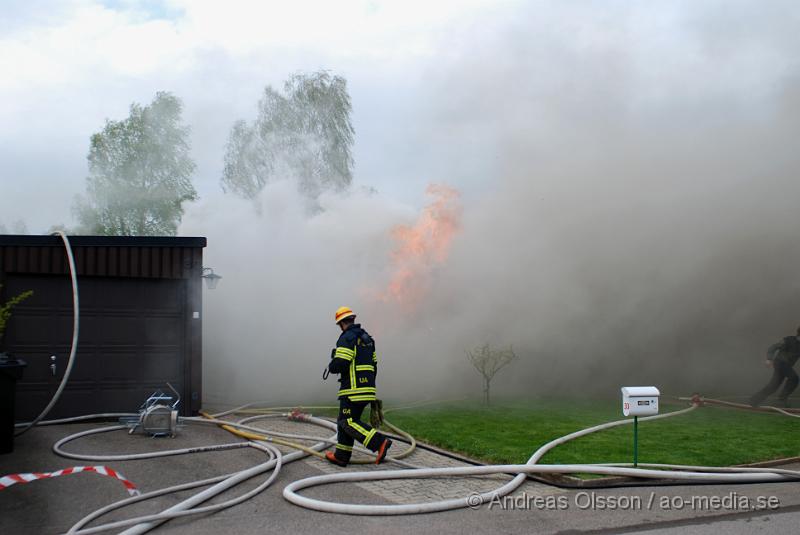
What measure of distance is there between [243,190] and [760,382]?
76.8ft

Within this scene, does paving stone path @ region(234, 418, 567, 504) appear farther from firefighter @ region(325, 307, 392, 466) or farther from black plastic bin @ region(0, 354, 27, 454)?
black plastic bin @ region(0, 354, 27, 454)

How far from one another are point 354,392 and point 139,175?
25.8 m

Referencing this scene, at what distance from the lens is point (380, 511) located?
5.77m

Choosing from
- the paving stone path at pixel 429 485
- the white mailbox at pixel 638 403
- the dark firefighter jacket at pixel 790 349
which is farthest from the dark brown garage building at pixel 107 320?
the dark firefighter jacket at pixel 790 349

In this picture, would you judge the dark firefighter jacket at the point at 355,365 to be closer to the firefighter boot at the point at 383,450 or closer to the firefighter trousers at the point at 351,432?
the firefighter trousers at the point at 351,432

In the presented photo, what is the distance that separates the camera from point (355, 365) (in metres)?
7.88

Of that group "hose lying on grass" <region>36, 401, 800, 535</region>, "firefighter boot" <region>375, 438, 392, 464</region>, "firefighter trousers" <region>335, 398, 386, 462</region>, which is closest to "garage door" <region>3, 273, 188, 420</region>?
"hose lying on grass" <region>36, 401, 800, 535</region>

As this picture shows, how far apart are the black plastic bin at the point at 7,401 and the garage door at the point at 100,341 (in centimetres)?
267

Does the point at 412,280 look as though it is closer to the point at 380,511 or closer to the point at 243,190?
the point at 380,511

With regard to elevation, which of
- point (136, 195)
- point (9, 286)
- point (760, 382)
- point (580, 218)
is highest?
point (136, 195)

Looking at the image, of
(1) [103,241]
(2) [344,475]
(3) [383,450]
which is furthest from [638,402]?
(1) [103,241]

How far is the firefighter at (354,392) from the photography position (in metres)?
7.71

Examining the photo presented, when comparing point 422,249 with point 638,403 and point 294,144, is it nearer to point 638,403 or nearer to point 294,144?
point 638,403

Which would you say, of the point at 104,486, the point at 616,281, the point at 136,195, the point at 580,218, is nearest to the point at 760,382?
the point at 616,281
